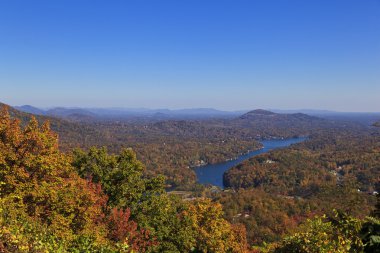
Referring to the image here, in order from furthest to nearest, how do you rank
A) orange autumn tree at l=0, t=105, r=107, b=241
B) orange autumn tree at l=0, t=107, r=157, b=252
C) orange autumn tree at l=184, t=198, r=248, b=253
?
1. orange autumn tree at l=184, t=198, r=248, b=253
2. orange autumn tree at l=0, t=105, r=107, b=241
3. orange autumn tree at l=0, t=107, r=157, b=252

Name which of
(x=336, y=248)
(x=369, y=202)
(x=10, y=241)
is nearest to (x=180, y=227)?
(x=336, y=248)

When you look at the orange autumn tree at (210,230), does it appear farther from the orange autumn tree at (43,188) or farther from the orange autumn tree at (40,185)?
the orange autumn tree at (40,185)

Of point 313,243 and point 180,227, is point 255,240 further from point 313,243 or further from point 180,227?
point 313,243

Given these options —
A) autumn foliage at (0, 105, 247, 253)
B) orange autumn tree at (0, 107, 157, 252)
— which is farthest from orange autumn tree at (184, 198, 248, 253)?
orange autumn tree at (0, 107, 157, 252)

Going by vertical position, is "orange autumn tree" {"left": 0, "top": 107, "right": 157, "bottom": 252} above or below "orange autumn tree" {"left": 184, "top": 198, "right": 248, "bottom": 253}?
above

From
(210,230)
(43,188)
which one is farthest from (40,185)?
(210,230)

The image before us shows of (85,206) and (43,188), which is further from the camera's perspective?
(85,206)

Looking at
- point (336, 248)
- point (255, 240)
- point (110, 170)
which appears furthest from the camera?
point (255, 240)

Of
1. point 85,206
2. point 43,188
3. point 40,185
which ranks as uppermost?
point 43,188

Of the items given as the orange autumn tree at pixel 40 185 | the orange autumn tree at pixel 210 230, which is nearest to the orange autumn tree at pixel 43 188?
the orange autumn tree at pixel 40 185

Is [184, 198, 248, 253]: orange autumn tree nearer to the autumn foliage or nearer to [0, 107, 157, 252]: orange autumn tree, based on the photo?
the autumn foliage

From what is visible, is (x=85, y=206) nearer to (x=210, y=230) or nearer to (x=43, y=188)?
(x=43, y=188)
